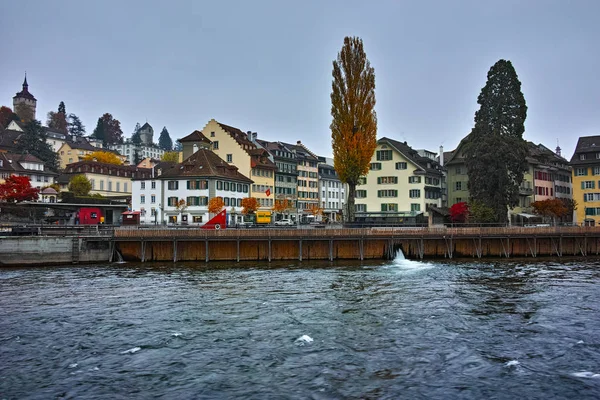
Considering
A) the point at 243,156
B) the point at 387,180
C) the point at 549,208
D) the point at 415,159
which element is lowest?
the point at 549,208

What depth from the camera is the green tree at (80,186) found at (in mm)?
101000

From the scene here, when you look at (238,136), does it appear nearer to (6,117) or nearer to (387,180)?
(387,180)

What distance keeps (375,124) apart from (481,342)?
47.5 m

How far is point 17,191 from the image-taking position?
272ft

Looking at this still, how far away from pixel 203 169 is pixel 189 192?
4110mm

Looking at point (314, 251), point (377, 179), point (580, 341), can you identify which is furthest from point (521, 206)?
point (580, 341)

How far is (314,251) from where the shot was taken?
169 ft

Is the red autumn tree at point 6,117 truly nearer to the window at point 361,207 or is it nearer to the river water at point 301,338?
the window at point 361,207

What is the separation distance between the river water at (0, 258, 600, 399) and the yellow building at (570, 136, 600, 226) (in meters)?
55.5

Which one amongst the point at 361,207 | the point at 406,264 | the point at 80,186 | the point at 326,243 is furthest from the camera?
the point at 80,186

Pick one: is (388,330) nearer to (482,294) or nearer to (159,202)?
(482,294)

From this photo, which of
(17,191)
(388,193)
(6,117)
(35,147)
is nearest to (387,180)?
(388,193)

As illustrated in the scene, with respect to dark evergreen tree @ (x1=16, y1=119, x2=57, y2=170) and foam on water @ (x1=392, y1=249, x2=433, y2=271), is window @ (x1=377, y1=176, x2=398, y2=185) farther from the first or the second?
dark evergreen tree @ (x1=16, y1=119, x2=57, y2=170)

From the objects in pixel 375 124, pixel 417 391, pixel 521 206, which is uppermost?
pixel 375 124
